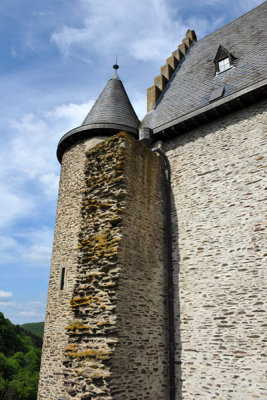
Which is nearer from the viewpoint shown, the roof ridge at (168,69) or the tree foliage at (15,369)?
the roof ridge at (168,69)

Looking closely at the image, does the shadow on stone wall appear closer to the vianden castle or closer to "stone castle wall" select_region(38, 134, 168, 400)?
the vianden castle

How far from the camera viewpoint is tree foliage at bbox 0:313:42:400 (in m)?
26.8

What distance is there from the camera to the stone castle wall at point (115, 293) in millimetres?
5434

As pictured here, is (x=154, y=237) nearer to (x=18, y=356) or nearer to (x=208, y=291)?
(x=208, y=291)

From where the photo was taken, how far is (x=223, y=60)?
30.8 ft

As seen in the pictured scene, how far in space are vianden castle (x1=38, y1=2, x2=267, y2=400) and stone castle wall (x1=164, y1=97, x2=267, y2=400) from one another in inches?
0.9

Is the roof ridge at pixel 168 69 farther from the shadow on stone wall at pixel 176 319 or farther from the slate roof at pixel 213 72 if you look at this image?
the shadow on stone wall at pixel 176 319

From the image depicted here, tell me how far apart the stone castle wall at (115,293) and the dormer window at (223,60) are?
3.77 metres

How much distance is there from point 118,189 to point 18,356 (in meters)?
35.5

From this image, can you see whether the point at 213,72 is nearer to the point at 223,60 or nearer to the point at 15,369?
the point at 223,60

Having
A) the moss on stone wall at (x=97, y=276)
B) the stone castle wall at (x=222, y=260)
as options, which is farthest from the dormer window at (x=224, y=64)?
the moss on stone wall at (x=97, y=276)

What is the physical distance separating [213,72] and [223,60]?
1.48 feet

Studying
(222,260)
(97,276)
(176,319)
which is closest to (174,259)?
(222,260)

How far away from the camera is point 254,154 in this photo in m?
6.86
